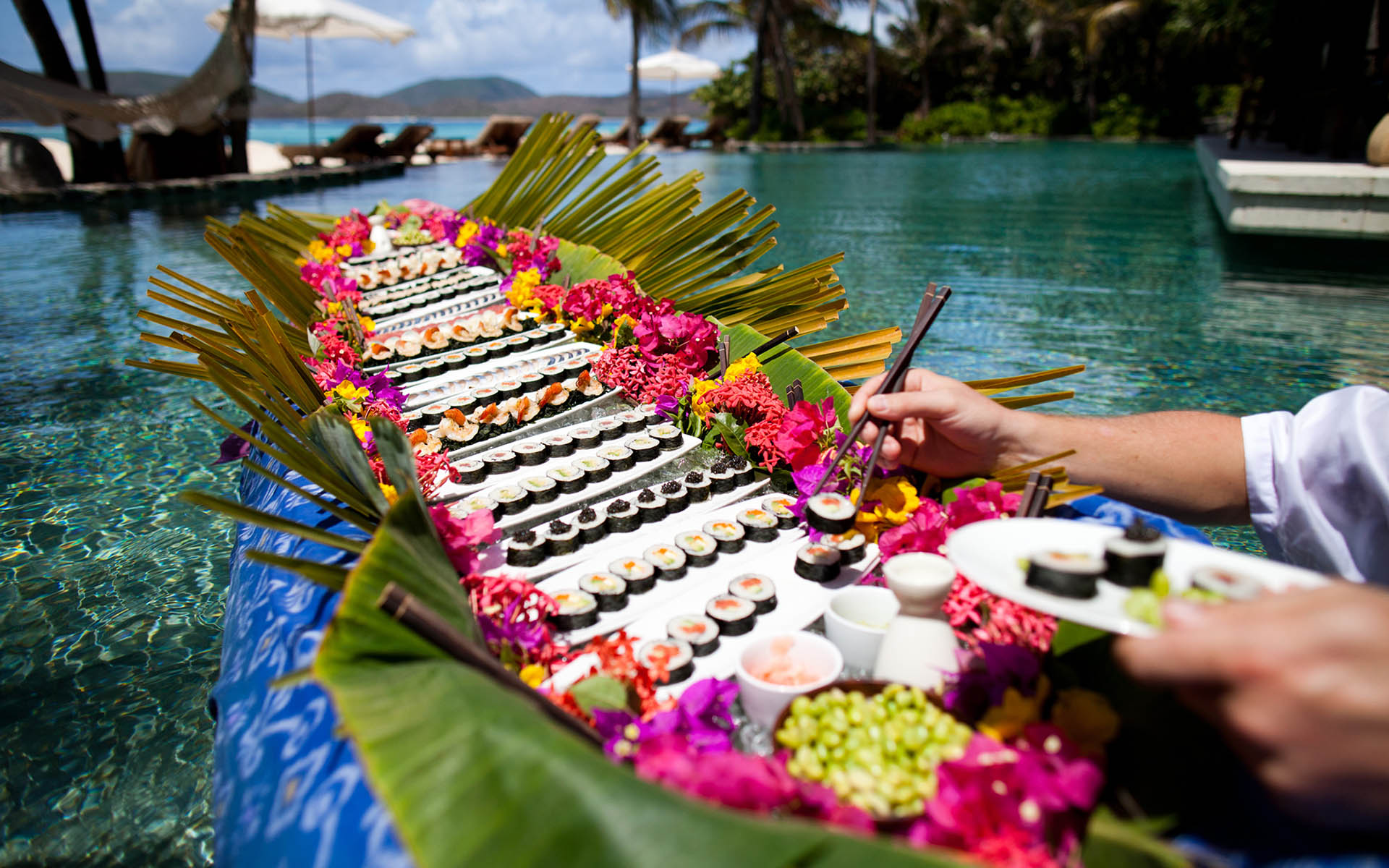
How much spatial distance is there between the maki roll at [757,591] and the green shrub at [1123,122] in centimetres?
3246

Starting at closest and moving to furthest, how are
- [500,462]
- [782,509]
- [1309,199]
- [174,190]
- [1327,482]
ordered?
[1327,482], [782,509], [500,462], [1309,199], [174,190]

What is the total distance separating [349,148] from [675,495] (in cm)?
2255

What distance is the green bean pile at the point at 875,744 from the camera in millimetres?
1030

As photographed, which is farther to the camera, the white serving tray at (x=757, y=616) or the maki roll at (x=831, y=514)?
the maki roll at (x=831, y=514)

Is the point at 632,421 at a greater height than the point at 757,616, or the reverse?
the point at 632,421

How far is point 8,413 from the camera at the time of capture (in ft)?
15.8

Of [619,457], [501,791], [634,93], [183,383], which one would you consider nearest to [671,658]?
[501,791]

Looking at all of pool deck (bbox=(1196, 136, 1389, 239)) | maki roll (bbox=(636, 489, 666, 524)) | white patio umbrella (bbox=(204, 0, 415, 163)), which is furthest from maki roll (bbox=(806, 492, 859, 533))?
white patio umbrella (bbox=(204, 0, 415, 163))

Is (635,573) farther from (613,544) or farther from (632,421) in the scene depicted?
(632,421)

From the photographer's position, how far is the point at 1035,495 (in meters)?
1.44

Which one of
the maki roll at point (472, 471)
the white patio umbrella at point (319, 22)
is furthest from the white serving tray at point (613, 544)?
the white patio umbrella at point (319, 22)

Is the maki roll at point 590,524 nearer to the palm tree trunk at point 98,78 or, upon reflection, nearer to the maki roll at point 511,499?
the maki roll at point 511,499

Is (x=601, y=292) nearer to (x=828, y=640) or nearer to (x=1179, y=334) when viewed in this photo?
(x=828, y=640)

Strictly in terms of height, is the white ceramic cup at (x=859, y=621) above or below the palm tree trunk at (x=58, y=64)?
below
